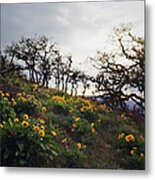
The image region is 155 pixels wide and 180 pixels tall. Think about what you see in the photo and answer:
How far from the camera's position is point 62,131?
8.45ft

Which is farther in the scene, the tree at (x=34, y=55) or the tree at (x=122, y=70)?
the tree at (x=34, y=55)

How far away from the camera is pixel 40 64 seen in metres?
2.64

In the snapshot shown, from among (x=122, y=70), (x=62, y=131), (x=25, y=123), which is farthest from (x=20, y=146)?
(x=122, y=70)

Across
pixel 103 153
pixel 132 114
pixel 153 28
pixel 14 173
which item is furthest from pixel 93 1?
pixel 14 173

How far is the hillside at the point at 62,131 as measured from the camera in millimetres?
2514

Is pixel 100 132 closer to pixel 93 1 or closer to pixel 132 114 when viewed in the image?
pixel 132 114

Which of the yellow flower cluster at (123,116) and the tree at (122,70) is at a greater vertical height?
the tree at (122,70)

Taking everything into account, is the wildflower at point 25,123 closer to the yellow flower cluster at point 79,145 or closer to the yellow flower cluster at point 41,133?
the yellow flower cluster at point 41,133

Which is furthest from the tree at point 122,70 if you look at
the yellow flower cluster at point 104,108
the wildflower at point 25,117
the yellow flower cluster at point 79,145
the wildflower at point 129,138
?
the wildflower at point 25,117

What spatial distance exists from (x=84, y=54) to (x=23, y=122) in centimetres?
50

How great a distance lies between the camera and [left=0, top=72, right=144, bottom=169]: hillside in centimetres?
251

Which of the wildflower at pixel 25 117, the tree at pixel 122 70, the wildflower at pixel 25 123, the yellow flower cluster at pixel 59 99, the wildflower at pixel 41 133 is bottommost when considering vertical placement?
the wildflower at pixel 41 133

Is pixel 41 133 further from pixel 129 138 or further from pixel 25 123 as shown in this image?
pixel 129 138

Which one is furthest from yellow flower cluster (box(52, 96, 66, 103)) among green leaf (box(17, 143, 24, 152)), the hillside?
green leaf (box(17, 143, 24, 152))
